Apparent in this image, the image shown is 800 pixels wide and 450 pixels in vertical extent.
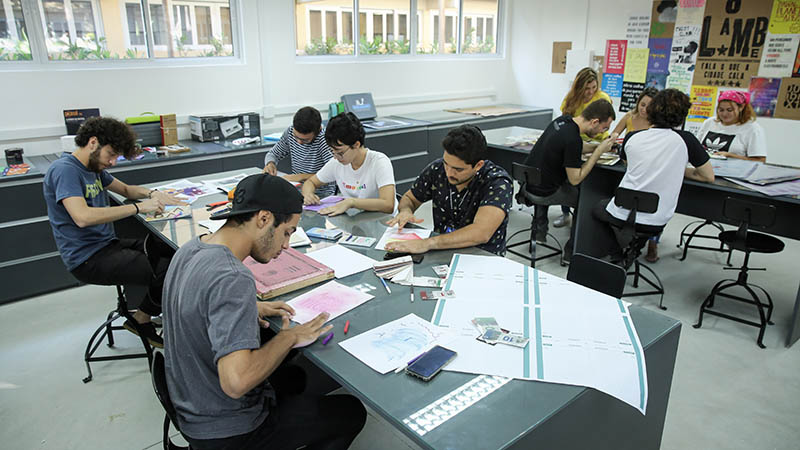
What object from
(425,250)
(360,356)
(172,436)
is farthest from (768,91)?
(172,436)

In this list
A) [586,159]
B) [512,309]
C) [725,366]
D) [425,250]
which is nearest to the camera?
[512,309]

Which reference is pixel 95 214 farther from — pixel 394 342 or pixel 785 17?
pixel 785 17

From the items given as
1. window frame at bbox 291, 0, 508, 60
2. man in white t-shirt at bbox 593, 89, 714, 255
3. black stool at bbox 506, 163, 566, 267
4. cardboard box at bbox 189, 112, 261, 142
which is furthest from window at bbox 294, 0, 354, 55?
man in white t-shirt at bbox 593, 89, 714, 255

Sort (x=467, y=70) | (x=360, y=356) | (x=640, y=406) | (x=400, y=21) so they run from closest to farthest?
(x=640, y=406), (x=360, y=356), (x=400, y=21), (x=467, y=70)

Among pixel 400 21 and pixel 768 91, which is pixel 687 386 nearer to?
pixel 768 91

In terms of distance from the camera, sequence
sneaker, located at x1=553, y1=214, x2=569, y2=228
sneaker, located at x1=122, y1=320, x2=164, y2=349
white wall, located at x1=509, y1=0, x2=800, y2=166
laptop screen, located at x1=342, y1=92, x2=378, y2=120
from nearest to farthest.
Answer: sneaker, located at x1=122, y1=320, x2=164, y2=349
sneaker, located at x1=553, y1=214, x2=569, y2=228
laptop screen, located at x1=342, y1=92, x2=378, y2=120
white wall, located at x1=509, y1=0, x2=800, y2=166

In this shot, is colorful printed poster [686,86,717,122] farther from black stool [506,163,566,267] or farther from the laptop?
the laptop

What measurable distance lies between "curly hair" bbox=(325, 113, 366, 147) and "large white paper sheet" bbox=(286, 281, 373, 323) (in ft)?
3.71

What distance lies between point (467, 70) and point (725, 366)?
5057 mm

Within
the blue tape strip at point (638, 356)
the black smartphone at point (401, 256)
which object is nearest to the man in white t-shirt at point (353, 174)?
the black smartphone at point (401, 256)

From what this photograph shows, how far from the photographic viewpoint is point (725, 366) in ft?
10.0

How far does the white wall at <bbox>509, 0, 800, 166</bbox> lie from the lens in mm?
6324

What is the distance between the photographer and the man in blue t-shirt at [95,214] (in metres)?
2.74

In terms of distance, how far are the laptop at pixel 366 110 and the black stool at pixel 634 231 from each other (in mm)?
2779
